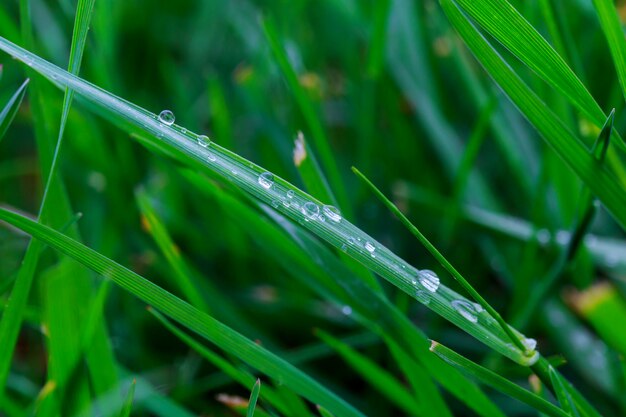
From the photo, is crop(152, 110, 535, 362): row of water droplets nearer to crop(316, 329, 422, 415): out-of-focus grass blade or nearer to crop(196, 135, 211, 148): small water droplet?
crop(196, 135, 211, 148): small water droplet

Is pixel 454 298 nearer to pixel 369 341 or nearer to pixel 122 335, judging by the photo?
pixel 369 341

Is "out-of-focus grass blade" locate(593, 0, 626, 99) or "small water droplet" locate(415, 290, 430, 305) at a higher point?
"out-of-focus grass blade" locate(593, 0, 626, 99)

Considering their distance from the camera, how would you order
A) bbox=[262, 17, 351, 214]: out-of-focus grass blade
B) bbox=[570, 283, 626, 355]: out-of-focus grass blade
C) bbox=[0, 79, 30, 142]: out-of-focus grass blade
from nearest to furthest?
1. bbox=[570, 283, 626, 355]: out-of-focus grass blade
2. bbox=[0, 79, 30, 142]: out-of-focus grass blade
3. bbox=[262, 17, 351, 214]: out-of-focus grass blade

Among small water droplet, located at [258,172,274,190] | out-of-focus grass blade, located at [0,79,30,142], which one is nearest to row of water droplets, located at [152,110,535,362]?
small water droplet, located at [258,172,274,190]

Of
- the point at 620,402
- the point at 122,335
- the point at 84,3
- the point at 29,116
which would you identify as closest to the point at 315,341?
the point at 122,335

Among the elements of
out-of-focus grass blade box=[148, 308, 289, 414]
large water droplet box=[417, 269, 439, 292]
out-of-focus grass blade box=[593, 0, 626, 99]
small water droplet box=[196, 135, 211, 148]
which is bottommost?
out-of-focus grass blade box=[148, 308, 289, 414]

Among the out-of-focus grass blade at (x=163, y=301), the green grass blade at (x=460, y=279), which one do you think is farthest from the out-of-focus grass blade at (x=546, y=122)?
the out-of-focus grass blade at (x=163, y=301)

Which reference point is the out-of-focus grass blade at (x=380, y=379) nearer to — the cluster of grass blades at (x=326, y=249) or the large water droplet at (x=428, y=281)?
the cluster of grass blades at (x=326, y=249)
